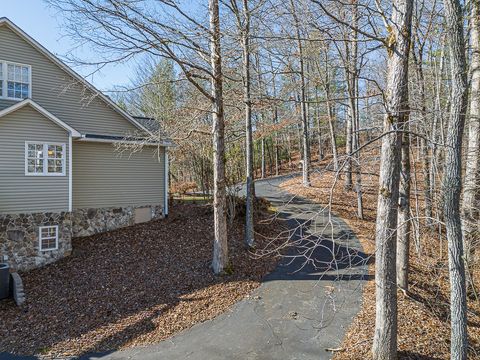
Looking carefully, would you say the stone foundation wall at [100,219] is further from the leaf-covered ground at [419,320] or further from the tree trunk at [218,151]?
the leaf-covered ground at [419,320]

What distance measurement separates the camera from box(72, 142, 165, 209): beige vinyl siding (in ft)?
39.1

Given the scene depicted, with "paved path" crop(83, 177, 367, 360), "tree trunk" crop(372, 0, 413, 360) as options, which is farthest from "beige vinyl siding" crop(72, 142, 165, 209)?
"tree trunk" crop(372, 0, 413, 360)

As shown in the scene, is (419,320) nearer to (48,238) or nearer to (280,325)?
(280,325)

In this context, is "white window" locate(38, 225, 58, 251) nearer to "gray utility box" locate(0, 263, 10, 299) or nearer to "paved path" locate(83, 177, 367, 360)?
"gray utility box" locate(0, 263, 10, 299)

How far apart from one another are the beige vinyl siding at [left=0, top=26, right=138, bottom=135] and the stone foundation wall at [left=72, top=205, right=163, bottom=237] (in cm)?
304

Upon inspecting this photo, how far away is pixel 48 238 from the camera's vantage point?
10.5 m

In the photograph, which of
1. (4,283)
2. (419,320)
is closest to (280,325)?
(419,320)

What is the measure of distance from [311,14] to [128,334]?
22.6 ft

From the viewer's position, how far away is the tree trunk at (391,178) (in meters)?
4.66

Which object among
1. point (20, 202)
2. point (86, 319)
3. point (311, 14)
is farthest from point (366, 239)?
point (20, 202)

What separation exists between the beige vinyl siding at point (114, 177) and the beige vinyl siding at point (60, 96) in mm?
874

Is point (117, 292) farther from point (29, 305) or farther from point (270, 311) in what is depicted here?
point (270, 311)

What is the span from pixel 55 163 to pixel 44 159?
354mm

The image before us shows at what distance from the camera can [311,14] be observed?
549 cm
